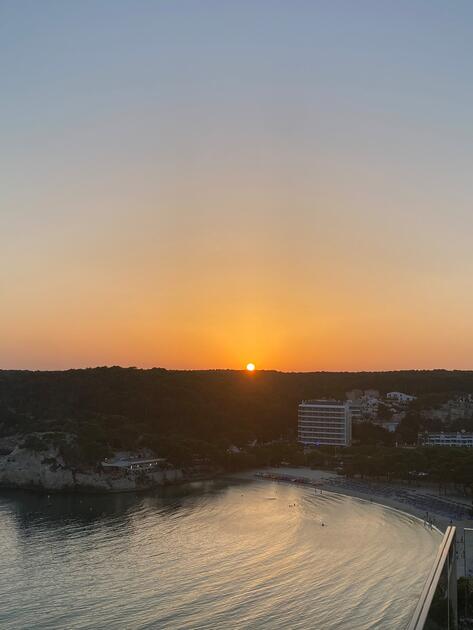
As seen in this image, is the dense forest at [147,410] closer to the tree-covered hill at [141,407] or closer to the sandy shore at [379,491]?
the tree-covered hill at [141,407]

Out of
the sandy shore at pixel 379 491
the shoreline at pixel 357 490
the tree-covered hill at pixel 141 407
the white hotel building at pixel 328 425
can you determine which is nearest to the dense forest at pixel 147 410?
the tree-covered hill at pixel 141 407

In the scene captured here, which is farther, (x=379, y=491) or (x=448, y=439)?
(x=448, y=439)

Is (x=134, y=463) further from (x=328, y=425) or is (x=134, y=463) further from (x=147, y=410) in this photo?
(x=328, y=425)

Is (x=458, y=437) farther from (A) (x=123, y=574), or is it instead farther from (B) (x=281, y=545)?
(A) (x=123, y=574)

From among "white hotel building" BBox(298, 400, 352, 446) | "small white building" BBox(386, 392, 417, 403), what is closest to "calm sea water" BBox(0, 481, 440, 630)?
"white hotel building" BBox(298, 400, 352, 446)

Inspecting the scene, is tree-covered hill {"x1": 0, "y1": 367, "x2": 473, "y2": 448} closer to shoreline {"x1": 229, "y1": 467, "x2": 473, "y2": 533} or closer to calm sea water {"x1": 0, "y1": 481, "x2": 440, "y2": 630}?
shoreline {"x1": 229, "y1": 467, "x2": 473, "y2": 533}

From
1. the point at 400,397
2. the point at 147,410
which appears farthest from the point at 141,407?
the point at 400,397
